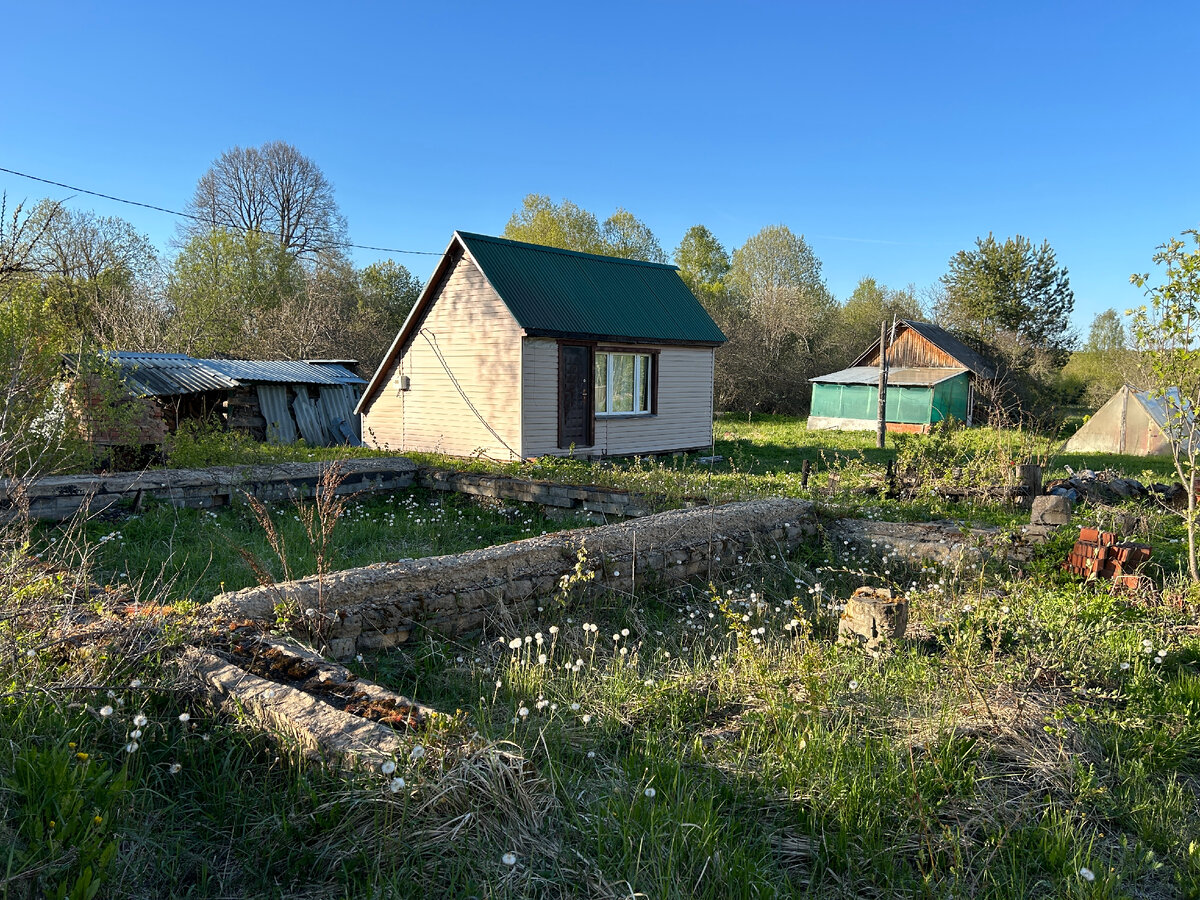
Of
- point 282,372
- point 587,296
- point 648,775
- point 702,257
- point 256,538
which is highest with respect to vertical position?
point 702,257

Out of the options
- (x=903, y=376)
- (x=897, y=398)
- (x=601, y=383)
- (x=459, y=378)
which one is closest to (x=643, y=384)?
(x=601, y=383)

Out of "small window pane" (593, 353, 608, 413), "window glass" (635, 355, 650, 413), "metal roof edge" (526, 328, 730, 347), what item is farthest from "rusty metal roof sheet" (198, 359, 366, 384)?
"window glass" (635, 355, 650, 413)

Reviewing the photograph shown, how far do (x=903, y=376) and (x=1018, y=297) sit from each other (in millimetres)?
9620

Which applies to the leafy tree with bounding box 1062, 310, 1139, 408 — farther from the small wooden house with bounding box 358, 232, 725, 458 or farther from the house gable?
the small wooden house with bounding box 358, 232, 725, 458

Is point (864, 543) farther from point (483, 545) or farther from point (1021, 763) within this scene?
point (1021, 763)

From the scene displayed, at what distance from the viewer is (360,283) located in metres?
35.6

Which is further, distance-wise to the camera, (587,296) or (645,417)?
(645,417)

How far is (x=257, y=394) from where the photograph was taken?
1936 cm

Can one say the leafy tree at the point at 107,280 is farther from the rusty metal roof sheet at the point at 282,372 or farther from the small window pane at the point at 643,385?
the small window pane at the point at 643,385

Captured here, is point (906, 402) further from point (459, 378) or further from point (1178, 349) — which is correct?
point (1178, 349)

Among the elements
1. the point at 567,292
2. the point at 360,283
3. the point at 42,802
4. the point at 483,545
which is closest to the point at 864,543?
the point at 483,545

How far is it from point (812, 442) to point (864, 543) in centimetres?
1351

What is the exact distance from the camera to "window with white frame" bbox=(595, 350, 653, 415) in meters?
16.1

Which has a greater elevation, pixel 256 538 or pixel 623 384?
pixel 623 384
